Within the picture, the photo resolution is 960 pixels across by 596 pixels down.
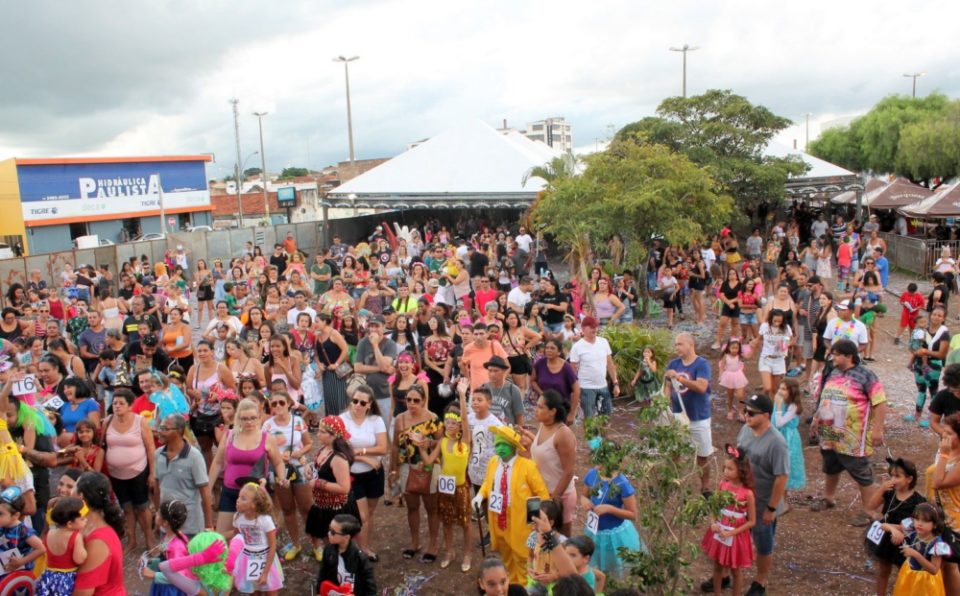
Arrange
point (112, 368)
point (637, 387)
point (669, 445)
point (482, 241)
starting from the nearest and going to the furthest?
point (669, 445) < point (112, 368) < point (637, 387) < point (482, 241)

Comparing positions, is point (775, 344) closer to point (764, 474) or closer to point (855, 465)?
point (855, 465)

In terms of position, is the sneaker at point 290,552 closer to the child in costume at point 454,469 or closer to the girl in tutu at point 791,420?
the child in costume at point 454,469

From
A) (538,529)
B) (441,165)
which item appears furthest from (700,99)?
(538,529)

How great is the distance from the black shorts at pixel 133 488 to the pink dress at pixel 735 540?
4399 mm

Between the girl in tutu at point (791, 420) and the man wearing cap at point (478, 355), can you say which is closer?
the girl in tutu at point (791, 420)

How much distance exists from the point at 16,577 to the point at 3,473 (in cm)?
87

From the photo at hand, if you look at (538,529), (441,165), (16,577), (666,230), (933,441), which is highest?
(441,165)

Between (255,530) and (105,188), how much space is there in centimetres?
4093

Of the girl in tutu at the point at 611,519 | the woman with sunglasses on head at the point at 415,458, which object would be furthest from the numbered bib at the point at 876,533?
the woman with sunglasses on head at the point at 415,458

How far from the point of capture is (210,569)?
4613 mm

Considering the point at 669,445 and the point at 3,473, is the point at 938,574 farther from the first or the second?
the point at 3,473

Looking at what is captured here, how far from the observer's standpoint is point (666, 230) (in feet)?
48.3

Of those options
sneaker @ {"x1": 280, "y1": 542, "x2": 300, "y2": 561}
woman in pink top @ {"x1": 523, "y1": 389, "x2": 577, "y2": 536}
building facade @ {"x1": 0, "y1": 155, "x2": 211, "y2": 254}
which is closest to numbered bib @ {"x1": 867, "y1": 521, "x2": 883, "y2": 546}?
woman in pink top @ {"x1": 523, "y1": 389, "x2": 577, "y2": 536}

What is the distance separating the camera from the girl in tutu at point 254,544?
16.0ft
